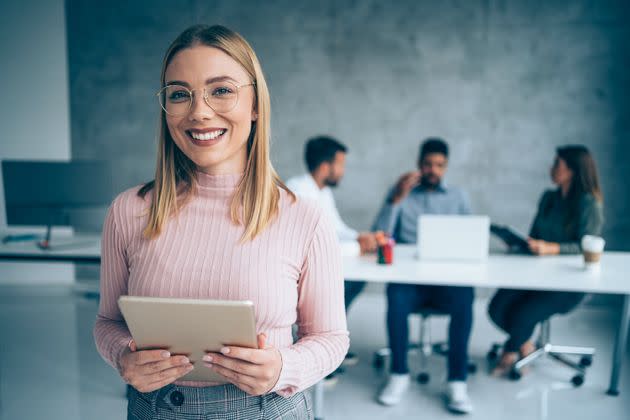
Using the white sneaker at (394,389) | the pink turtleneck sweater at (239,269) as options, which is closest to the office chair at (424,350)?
the white sneaker at (394,389)

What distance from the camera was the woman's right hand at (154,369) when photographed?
0.85m

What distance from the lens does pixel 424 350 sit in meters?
3.08

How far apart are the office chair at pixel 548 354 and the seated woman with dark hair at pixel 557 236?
0.26 feet

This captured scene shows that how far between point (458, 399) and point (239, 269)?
2001 millimetres

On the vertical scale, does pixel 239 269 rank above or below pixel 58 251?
above

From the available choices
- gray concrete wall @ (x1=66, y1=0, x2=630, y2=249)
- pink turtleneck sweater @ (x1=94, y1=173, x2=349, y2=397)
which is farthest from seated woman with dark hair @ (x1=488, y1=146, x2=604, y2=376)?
pink turtleneck sweater @ (x1=94, y1=173, x2=349, y2=397)

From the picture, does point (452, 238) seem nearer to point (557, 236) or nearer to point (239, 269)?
point (557, 236)

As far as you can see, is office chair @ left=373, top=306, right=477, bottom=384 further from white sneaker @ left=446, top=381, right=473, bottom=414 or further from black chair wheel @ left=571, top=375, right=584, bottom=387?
black chair wheel @ left=571, top=375, right=584, bottom=387

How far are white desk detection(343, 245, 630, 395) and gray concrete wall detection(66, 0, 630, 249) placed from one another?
1.47 meters

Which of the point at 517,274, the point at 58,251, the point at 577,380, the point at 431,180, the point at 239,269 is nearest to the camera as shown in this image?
the point at 239,269

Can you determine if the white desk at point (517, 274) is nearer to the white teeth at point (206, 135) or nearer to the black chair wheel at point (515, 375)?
the black chair wheel at point (515, 375)

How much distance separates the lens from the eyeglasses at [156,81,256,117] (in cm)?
90

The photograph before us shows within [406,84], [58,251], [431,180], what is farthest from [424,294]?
[58,251]

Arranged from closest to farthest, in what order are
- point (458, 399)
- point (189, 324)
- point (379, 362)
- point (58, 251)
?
point (189, 324) < point (458, 399) < point (58, 251) < point (379, 362)
